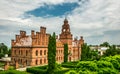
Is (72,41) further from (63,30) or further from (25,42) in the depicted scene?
(25,42)

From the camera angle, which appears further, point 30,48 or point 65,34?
point 65,34

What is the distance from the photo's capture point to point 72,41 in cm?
9544

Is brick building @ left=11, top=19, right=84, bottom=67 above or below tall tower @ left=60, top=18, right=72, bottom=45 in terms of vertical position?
below

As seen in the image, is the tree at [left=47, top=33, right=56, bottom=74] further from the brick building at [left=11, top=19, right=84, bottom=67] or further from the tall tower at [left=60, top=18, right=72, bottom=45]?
the tall tower at [left=60, top=18, right=72, bottom=45]

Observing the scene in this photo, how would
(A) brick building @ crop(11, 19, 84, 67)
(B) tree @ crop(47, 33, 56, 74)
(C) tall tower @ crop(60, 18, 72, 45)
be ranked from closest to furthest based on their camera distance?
(B) tree @ crop(47, 33, 56, 74)
(A) brick building @ crop(11, 19, 84, 67)
(C) tall tower @ crop(60, 18, 72, 45)

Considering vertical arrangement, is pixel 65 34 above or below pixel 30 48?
above

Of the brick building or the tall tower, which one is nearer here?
the brick building

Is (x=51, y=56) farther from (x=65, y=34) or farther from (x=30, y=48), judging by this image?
(x=65, y=34)

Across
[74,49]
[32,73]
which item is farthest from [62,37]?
[32,73]

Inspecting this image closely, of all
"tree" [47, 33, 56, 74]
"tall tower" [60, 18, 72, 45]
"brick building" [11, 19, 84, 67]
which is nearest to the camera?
"tree" [47, 33, 56, 74]

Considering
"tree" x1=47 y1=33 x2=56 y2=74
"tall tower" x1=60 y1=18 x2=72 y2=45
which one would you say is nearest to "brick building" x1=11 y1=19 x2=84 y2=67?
"tree" x1=47 y1=33 x2=56 y2=74

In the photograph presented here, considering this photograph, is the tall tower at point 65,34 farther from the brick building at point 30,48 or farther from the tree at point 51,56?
the tree at point 51,56

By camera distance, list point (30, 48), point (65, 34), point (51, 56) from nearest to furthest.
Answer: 1. point (51, 56)
2. point (30, 48)
3. point (65, 34)

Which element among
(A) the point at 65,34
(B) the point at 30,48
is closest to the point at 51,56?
(B) the point at 30,48
